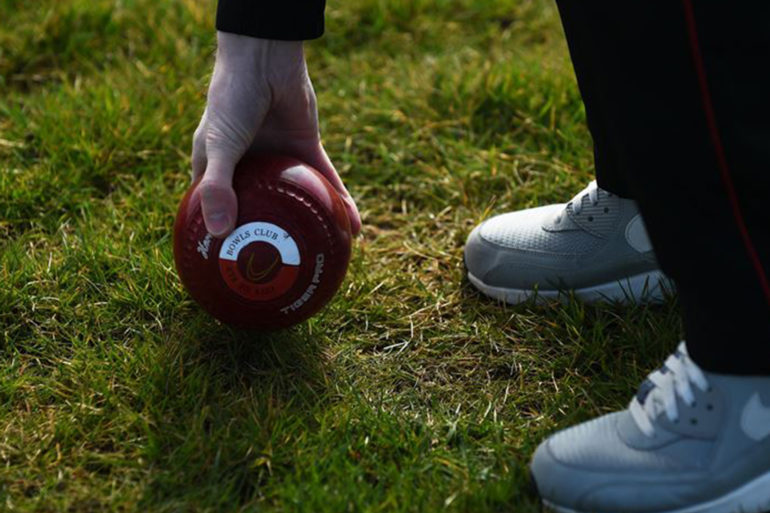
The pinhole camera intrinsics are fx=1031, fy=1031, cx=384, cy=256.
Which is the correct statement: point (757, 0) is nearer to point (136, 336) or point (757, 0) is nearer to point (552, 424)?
point (552, 424)

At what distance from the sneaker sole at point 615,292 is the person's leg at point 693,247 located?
555 millimetres

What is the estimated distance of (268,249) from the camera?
211cm

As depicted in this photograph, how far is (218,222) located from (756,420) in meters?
1.09

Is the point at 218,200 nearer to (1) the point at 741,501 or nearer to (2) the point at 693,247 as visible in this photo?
(2) the point at 693,247

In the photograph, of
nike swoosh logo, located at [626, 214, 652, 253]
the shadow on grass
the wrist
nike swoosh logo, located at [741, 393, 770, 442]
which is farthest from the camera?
nike swoosh logo, located at [626, 214, 652, 253]

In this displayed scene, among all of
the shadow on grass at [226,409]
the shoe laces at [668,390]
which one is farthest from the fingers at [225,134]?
the shoe laces at [668,390]

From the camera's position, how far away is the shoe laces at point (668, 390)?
1.84 meters

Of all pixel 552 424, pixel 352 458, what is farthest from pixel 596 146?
pixel 352 458

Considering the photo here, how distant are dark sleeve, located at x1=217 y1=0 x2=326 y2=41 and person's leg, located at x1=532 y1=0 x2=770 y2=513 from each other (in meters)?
0.52

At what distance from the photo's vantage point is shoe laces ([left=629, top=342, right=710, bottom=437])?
1.84 m

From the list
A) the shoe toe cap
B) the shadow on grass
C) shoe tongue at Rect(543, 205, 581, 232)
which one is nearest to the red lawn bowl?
the shadow on grass

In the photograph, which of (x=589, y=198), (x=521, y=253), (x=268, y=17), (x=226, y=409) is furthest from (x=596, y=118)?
(x=226, y=409)

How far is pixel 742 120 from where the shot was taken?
1.65 m

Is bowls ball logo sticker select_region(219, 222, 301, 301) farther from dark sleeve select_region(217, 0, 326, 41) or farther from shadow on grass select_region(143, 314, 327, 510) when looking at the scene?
dark sleeve select_region(217, 0, 326, 41)
